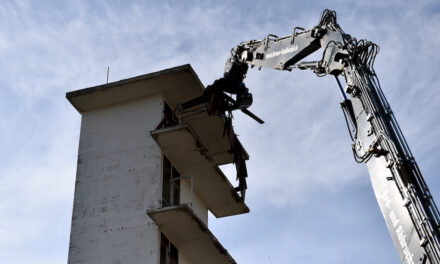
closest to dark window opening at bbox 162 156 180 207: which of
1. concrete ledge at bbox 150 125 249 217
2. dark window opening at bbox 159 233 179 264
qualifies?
concrete ledge at bbox 150 125 249 217

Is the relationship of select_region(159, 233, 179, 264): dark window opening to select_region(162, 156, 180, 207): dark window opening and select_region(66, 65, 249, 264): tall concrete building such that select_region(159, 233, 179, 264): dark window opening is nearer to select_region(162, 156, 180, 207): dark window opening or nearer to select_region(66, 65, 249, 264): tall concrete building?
select_region(66, 65, 249, 264): tall concrete building

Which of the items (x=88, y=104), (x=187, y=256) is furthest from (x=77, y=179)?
(x=187, y=256)

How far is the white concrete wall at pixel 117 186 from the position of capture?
22125mm

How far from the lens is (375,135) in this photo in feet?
51.3

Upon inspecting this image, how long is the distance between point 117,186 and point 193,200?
155 inches

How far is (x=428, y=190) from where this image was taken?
14039mm

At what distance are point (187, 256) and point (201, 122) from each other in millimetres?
5496

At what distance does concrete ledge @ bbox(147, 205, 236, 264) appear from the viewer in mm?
21859

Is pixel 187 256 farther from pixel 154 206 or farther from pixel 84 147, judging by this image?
pixel 84 147

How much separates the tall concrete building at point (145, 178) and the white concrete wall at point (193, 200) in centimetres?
4

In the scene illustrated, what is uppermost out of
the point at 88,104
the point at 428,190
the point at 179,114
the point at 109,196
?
the point at 88,104

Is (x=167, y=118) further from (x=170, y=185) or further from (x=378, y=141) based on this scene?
(x=378, y=141)

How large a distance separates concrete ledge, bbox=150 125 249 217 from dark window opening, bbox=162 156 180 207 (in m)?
0.25

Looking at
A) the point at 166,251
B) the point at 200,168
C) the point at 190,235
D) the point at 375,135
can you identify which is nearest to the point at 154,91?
the point at 200,168
